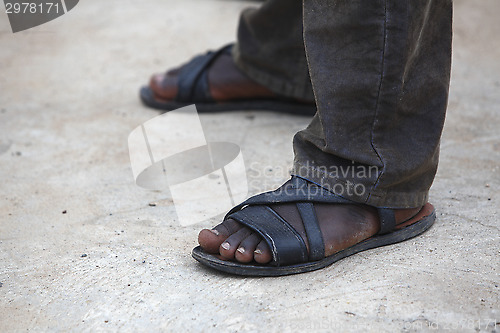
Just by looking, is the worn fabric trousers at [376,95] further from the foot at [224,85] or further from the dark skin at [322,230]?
the foot at [224,85]

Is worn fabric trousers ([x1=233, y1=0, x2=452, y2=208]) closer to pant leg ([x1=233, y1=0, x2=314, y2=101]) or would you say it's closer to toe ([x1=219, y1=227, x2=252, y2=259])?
toe ([x1=219, y1=227, x2=252, y2=259])

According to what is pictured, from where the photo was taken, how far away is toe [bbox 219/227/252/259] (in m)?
1.21

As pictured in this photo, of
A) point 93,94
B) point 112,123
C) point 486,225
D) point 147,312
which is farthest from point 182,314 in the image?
point 93,94

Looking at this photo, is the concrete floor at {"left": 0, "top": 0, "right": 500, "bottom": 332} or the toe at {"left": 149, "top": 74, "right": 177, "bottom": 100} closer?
the concrete floor at {"left": 0, "top": 0, "right": 500, "bottom": 332}

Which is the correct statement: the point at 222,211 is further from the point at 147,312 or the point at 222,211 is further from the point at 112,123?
the point at 112,123

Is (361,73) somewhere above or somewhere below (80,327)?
above

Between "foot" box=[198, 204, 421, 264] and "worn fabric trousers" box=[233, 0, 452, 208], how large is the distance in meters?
0.04

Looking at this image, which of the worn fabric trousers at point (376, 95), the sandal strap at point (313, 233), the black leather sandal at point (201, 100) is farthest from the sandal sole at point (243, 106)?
the sandal strap at point (313, 233)

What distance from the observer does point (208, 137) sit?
6.62ft

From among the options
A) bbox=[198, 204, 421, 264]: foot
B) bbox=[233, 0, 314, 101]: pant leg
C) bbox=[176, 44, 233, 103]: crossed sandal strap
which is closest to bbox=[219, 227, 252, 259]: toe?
bbox=[198, 204, 421, 264]: foot

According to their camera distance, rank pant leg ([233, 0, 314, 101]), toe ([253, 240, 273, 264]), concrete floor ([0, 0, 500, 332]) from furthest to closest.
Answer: pant leg ([233, 0, 314, 101]) → toe ([253, 240, 273, 264]) → concrete floor ([0, 0, 500, 332])

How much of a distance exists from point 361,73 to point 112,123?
1203 mm

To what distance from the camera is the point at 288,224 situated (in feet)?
4.13

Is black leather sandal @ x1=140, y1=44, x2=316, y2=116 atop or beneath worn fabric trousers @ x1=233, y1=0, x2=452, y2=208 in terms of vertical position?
beneath
